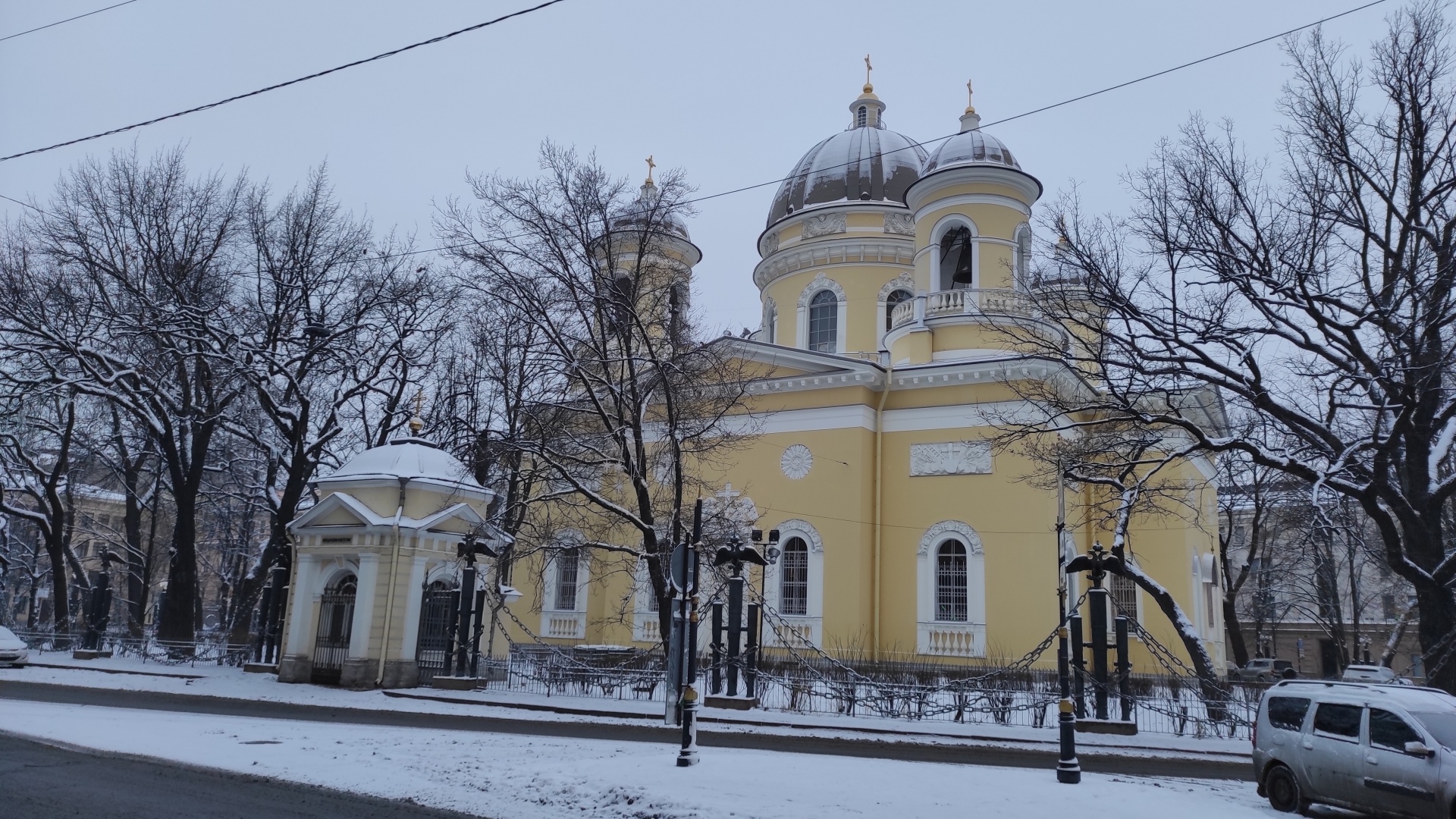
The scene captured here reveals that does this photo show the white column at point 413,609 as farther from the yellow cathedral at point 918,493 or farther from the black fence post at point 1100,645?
the black fence post at point 1100,645

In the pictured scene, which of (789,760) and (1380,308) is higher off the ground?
(1380,308)

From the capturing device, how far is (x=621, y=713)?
53.4 feet

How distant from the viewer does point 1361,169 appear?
50.8 ft

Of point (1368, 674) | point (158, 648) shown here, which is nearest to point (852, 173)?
point (1368, 674)

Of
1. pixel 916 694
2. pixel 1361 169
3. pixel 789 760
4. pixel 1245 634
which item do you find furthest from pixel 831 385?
pixel 1245 634

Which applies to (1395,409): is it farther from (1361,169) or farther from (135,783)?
(135,783)

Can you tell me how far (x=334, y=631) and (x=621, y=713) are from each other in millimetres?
6902

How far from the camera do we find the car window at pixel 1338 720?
9.52 metres

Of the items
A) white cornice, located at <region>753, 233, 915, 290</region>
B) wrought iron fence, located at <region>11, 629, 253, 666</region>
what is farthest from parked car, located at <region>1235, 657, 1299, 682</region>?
wrought iron fence, located at <region>11, 629, 253, 666</region>

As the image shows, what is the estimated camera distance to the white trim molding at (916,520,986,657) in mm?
24453

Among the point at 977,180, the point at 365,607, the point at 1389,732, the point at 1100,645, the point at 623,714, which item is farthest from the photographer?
the point at 977,180

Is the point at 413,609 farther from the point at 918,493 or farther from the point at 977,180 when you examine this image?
the point at 977,180

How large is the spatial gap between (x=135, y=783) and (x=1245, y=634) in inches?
2195

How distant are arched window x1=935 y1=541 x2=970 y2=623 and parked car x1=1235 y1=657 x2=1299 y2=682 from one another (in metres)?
6.17
